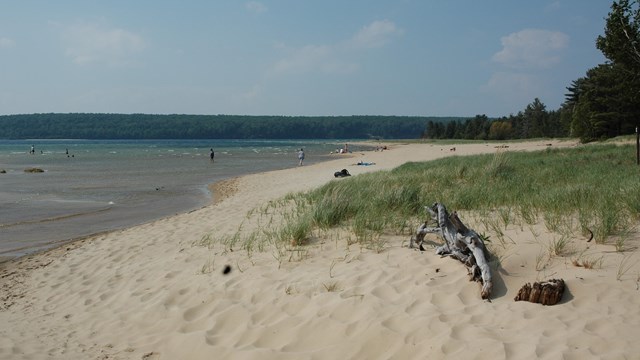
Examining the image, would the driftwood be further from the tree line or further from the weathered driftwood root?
the tree line

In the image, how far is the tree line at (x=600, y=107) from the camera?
15445 millimetres

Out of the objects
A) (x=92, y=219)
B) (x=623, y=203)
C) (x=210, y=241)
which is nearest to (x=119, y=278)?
(x=210, y=241)

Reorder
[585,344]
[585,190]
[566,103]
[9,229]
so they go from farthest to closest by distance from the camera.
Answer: [566,103]
[9,229]
[585,190]
[585,344]

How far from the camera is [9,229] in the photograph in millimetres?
13828

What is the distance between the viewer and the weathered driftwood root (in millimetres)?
4602

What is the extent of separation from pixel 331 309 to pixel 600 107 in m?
50.0

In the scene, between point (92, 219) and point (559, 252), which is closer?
point (559, 252)

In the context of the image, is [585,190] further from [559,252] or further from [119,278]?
[119,278]

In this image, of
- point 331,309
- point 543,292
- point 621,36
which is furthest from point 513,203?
point 621,36

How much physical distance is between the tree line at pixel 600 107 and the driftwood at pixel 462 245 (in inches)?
484

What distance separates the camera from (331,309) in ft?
17.0

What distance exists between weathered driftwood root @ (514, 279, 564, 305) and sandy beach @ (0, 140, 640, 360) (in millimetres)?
76

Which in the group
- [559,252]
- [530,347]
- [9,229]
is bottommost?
[9,229]

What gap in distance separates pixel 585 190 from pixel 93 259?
28.2ft
